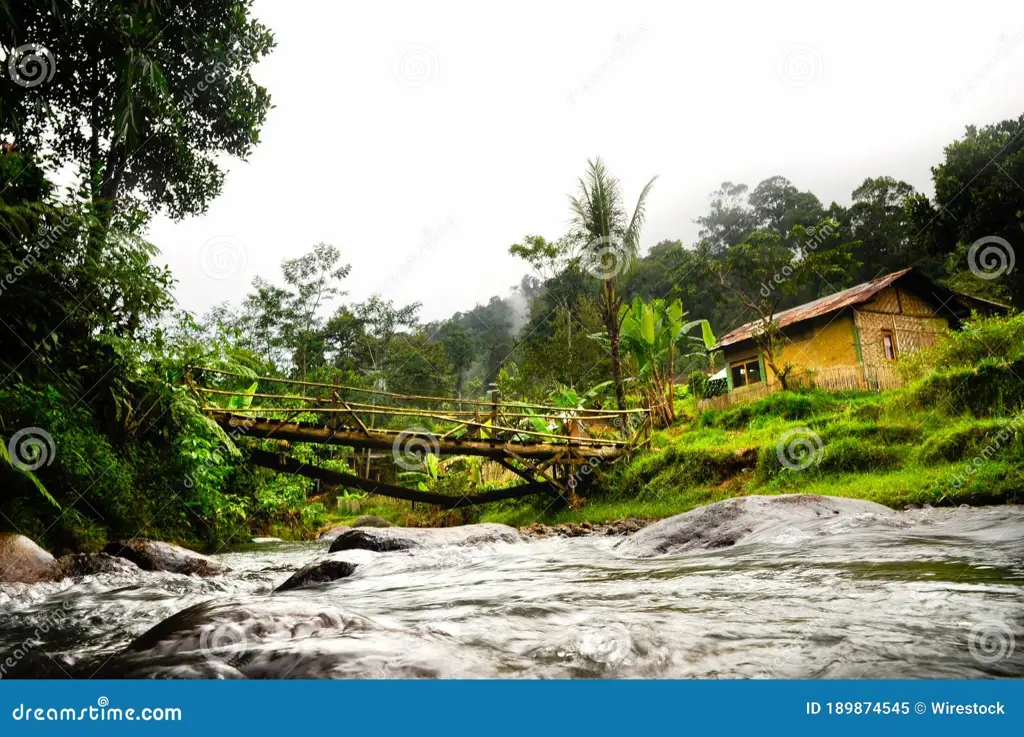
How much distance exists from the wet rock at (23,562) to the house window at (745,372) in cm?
2135

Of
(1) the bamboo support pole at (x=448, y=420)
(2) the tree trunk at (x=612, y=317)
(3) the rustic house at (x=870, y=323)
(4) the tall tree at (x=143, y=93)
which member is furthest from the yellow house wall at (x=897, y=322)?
(4) the tall tree at (x=143, y=93)

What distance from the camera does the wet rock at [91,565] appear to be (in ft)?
16.9

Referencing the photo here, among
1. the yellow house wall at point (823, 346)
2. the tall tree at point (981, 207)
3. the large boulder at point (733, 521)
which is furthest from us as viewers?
the yellow house wall at point (823, 346)

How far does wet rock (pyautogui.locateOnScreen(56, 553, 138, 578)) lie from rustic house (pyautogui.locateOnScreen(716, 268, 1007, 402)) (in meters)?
16.6

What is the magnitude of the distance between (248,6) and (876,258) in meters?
30.4

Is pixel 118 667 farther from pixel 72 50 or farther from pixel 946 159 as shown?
pixel 946 159

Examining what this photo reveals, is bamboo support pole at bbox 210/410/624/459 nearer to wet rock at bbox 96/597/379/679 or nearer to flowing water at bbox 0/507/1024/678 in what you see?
flowing water at bbox 0/507/1024/678

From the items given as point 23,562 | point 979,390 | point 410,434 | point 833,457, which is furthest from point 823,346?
point 23,562

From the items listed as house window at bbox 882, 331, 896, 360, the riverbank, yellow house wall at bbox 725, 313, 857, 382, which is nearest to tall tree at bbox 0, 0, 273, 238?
the riverbank

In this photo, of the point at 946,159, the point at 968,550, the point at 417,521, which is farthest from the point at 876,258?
the point at 968,550

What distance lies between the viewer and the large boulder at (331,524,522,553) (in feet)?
23.4

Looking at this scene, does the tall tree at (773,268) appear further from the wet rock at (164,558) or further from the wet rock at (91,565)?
the wet rock at (91,565)

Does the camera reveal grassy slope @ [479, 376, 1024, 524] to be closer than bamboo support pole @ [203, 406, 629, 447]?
Yes

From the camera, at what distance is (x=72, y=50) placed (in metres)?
10.6
